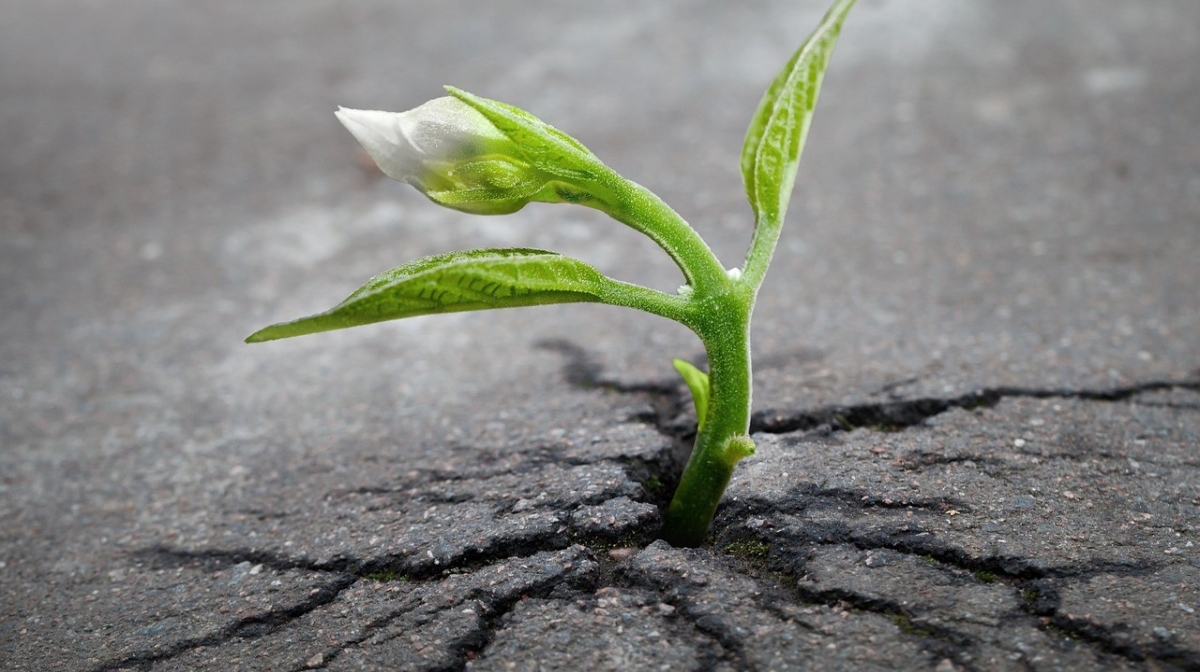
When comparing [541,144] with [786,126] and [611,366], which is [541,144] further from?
[611,366]

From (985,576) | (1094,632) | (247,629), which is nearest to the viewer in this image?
(1094,632)

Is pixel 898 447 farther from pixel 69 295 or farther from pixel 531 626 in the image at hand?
pixel 69 295

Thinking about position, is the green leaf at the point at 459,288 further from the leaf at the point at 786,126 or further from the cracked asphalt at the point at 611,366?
the cracked asphalt at the point at 611,366

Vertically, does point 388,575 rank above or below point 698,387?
below

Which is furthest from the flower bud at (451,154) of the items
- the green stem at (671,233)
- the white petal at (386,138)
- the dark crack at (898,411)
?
the dark crack at (898,411)

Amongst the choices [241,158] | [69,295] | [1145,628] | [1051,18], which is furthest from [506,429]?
[1051,18]

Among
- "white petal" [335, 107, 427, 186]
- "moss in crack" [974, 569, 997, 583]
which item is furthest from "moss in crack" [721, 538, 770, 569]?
"white petal" [335, 107, 427, 186]

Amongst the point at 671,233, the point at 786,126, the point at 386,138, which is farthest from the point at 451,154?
the point at 786,126

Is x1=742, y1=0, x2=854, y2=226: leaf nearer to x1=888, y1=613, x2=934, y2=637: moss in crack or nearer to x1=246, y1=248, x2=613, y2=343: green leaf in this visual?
x1=246, y1=248, x2=613, y2=343: green leaf
